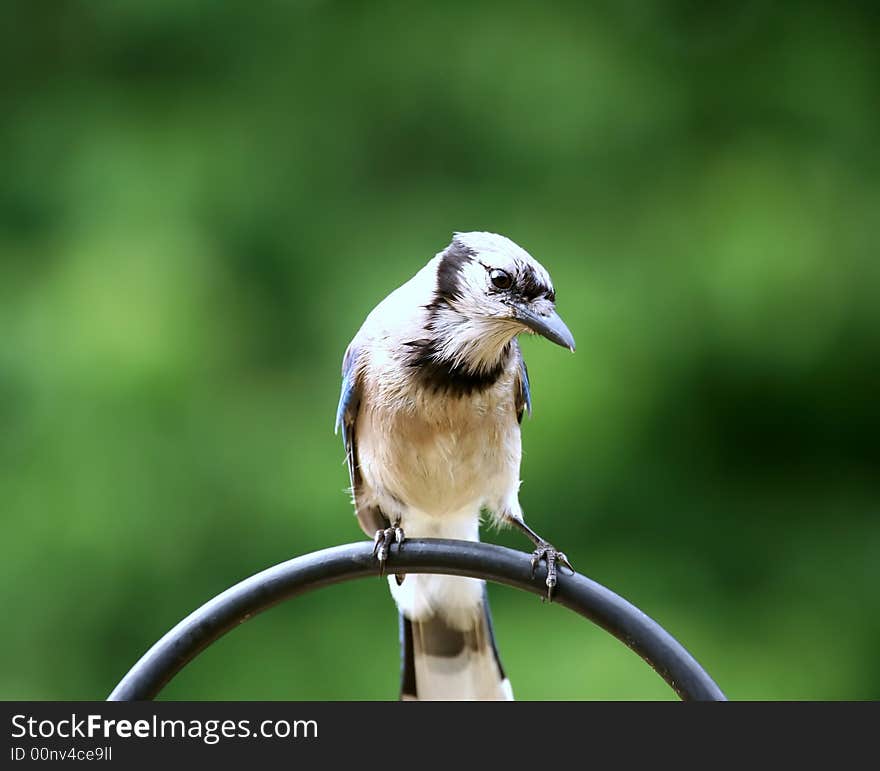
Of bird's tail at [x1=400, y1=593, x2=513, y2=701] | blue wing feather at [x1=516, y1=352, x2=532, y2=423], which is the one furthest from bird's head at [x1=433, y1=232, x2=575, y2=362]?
bird's tail at [x1=400, y1=593, x2=513, y2=701]

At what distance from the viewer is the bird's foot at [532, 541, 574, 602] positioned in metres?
1.74

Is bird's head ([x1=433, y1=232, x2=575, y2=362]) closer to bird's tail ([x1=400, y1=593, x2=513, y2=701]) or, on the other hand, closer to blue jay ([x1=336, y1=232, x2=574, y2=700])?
blue jay ([x1=336, y1=232, x2=574, y2=700])

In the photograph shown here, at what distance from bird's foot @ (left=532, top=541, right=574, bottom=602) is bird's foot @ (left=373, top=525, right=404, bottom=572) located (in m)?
0.21

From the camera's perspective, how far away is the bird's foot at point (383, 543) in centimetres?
172

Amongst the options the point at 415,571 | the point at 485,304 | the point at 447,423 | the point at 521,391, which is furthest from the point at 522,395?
the point at 415,571

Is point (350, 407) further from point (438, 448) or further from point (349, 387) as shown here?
point (438, 448)

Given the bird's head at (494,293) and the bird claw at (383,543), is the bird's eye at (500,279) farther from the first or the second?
the bird claw at (383,543)
